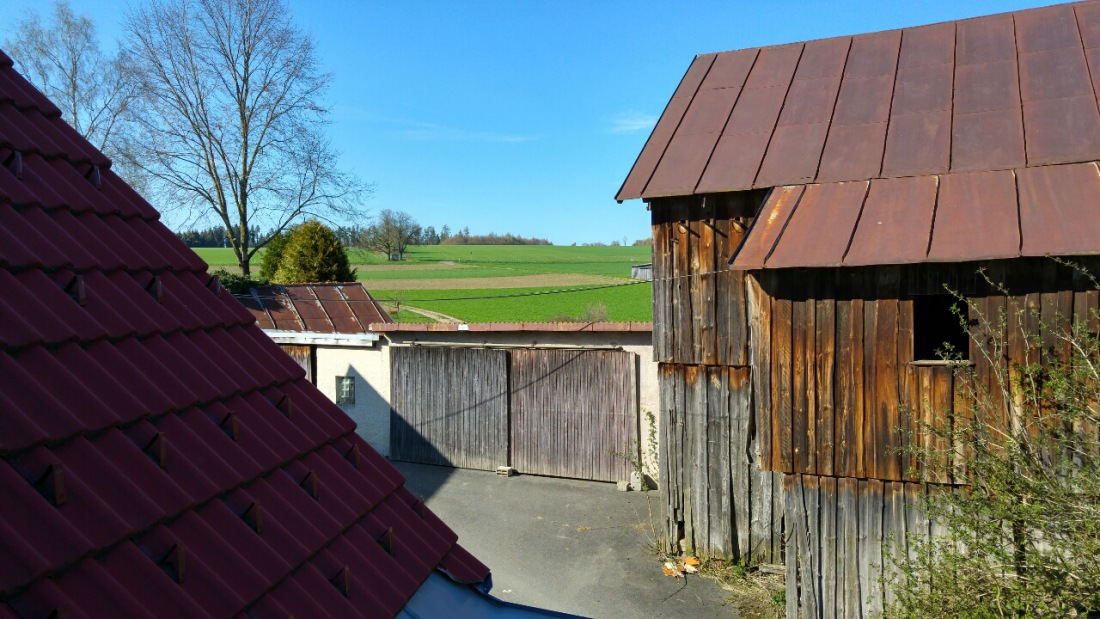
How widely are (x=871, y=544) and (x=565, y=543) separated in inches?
196

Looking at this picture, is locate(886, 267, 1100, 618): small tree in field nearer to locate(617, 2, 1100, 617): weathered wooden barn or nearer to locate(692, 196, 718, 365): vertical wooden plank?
locate(617, 2, 1100, 617): weathered wooden barn

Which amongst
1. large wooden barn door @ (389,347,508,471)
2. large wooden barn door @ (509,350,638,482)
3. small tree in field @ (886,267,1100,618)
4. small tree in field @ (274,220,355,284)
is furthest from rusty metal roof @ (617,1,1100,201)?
small tree in field @ (274,220,355,284)

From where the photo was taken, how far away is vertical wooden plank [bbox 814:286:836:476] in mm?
7543

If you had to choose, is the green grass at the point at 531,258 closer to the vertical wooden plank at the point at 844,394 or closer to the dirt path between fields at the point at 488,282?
the dirt path between fields at the point at 488,282

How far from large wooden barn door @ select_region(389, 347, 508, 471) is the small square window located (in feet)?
3.75

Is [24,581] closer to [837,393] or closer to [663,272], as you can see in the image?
[837,393]

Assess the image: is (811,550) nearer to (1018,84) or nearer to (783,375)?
(783,375)

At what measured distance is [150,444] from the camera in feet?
6.87

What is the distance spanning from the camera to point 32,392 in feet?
6.14

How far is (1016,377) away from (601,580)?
584cm

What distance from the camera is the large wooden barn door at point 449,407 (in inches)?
586

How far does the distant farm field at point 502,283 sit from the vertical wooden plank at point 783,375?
9539mm

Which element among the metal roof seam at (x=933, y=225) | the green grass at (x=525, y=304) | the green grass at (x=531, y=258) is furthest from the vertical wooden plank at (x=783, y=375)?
the green grass at (x=531, y=258)

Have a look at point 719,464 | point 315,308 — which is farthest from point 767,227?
point 315,308
